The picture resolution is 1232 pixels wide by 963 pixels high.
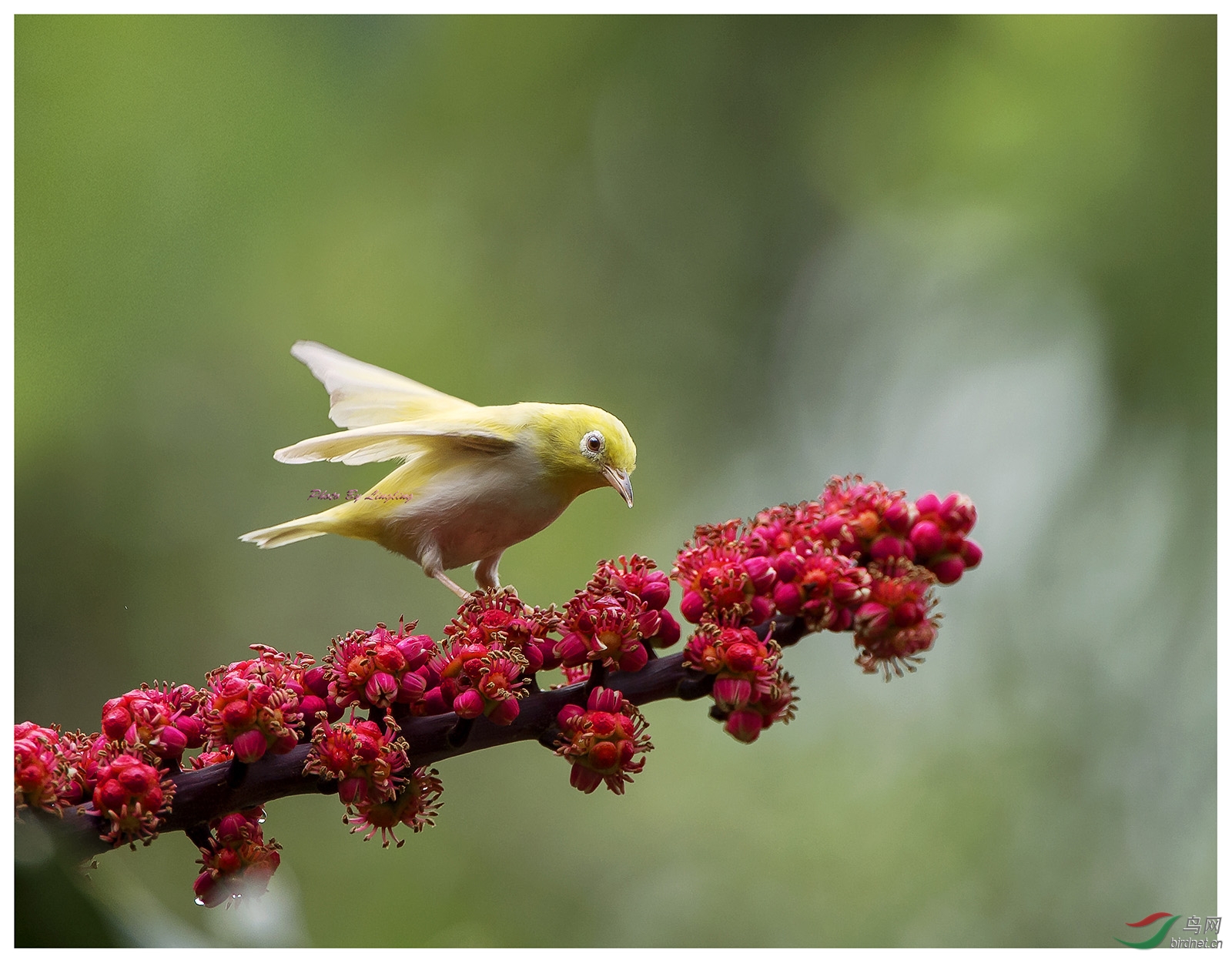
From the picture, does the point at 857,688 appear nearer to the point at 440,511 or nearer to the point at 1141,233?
the point at 1141,233

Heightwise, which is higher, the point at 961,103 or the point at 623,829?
the point at 961,103

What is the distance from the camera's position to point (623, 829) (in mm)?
2588

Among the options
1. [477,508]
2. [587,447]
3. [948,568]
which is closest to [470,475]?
[477,508]

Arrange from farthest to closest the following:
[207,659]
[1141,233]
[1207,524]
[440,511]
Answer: [1141,233]
[1207,524]
[207,659]
[440,511]

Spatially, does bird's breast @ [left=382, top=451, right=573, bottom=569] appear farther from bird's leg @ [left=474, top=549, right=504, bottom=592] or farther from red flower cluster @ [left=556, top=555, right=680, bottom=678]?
red flower cluster @ [left=556, top=555, right=680, bottom=678]

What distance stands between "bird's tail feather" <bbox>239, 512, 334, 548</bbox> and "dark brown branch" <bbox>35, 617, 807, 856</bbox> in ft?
1.21

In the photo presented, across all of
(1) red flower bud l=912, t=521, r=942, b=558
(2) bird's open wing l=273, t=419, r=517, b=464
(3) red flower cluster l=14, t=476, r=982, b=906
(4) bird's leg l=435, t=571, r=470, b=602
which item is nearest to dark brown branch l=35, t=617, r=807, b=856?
(3) red flower cluster l=14, t=476, r=982, b=906

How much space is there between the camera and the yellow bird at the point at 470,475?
1242mm

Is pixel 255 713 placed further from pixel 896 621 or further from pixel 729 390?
pixel 729 390

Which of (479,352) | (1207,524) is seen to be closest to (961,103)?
(1207,524)

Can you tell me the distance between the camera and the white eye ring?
122cm

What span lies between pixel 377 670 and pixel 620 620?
24 cm

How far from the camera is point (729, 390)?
2.67 meters

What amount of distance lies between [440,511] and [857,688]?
1598mm
